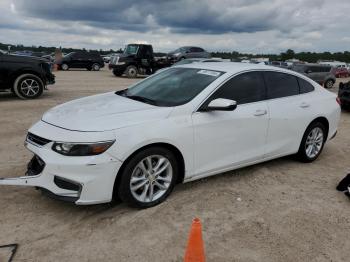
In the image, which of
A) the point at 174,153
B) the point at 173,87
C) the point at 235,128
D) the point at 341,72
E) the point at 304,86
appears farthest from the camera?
the point at 341,72

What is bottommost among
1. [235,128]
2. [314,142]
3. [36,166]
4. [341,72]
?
[341,72]

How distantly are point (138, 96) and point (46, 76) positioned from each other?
26.0 feet

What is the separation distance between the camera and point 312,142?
19.1ft

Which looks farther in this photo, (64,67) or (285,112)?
(64,67)

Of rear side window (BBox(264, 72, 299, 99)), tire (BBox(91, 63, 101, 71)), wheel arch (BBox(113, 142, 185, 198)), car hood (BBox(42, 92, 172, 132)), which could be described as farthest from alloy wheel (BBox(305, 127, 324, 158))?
tire (BBox(91, 63, 101, 71))

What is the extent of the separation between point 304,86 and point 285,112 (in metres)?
0.81

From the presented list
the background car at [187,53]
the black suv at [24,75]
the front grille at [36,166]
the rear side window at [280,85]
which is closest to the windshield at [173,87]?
the rear side window at [280,85]

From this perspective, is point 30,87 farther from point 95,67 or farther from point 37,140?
point 95,67

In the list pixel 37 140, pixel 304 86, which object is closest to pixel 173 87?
pixel 37 140

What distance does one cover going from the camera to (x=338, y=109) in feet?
20.0

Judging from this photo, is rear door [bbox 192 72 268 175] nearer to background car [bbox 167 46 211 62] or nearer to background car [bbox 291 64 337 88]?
background car [bbox 291 64 337 88]

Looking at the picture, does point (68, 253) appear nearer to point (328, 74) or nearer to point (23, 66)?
point (23, 66)

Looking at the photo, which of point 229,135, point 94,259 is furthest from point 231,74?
point 94,259

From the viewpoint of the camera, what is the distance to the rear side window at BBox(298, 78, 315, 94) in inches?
222
